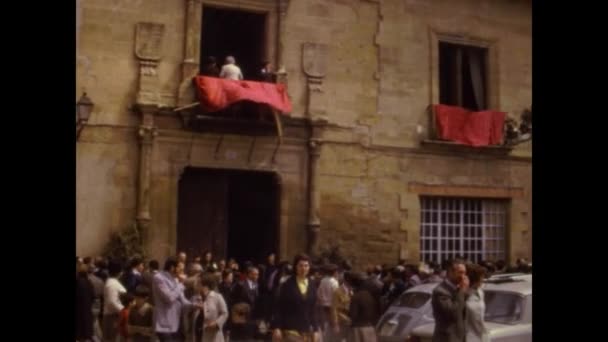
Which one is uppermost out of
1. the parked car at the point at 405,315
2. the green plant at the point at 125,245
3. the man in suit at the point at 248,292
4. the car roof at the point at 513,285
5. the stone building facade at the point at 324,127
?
the stone building facade at the point at 324,127

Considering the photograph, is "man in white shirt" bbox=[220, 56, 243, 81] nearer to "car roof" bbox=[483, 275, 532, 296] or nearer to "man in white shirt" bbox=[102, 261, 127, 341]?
"man in white shirt" bbox=[102, 261, 127, 341]

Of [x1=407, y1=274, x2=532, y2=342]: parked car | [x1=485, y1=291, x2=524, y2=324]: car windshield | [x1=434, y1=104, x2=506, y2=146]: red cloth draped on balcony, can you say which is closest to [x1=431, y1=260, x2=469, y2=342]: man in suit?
[x1=407, y1=274, x2=532, y2=342]: parked car

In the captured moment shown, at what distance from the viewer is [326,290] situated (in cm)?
999

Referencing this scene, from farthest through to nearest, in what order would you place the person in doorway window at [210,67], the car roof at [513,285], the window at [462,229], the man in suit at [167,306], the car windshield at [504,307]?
the window at [462,229] < the person in doorway window at [210,67] < the car roof at [513,285] < the man in suit at [167,306] < the car windshield at [504,307]

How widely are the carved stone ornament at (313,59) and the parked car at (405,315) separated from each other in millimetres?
3003

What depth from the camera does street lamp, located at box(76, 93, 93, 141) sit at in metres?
9.95

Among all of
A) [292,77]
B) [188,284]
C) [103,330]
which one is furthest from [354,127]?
[103,330]

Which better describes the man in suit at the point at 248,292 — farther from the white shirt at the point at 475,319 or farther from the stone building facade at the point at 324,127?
the white shirt at the point at 475,319

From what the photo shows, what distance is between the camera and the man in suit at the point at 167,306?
30.7 ft

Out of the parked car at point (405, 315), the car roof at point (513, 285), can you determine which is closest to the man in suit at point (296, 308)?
the parked car at point (405, 315)

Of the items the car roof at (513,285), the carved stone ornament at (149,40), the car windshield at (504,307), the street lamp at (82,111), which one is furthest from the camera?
the carved stone ornament at (149,40)

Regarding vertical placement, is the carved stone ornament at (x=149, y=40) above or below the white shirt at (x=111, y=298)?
above

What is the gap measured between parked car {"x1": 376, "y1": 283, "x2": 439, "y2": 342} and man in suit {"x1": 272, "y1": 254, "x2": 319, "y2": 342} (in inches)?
41.6
